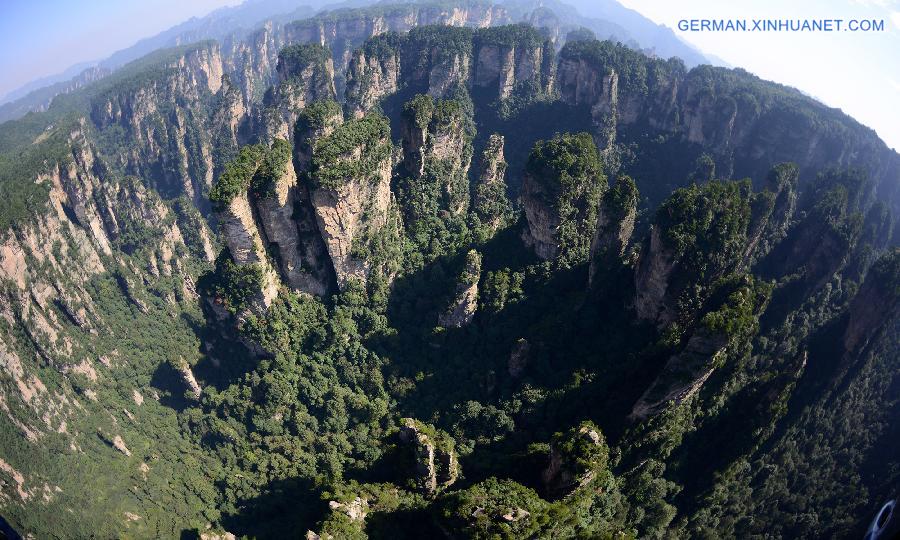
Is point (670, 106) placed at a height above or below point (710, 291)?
above

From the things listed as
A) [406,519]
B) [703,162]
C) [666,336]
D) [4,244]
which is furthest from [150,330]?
[703,162]

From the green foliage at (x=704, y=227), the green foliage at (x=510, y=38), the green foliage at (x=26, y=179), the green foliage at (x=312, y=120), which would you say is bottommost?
the green foliage at (x=704, y=227)

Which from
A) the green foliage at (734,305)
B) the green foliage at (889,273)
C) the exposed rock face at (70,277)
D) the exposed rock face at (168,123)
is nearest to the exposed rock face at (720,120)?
the green foliage at (889,273)

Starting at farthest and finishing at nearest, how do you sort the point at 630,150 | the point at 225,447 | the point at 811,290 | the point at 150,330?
the point at 630,150, the point at 150,330, the point at 811,290, the point at 225,447

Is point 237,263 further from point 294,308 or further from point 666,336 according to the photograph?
point 666,336

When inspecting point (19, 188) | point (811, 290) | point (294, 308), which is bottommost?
point (811, 290)

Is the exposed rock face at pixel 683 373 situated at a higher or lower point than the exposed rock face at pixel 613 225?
lower

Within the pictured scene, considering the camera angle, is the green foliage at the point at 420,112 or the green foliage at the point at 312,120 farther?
the green foliage at the point at 312,120

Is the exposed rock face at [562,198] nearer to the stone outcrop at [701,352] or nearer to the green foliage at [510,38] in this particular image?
the stone outcrop at [701,352]
